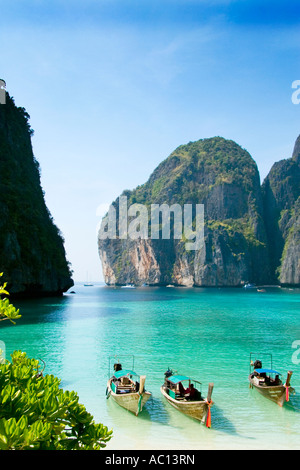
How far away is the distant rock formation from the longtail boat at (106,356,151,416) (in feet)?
123

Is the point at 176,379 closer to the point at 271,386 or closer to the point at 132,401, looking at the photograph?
the point at 132,401

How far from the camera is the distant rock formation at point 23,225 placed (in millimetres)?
52384

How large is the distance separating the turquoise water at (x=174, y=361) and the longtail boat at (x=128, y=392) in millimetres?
314

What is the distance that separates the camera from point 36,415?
14.3ft

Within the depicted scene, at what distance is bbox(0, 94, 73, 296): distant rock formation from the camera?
5238 cm

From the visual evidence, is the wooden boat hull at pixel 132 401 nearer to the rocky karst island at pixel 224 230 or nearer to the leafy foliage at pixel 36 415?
the leafy foliage at pixel 36 415

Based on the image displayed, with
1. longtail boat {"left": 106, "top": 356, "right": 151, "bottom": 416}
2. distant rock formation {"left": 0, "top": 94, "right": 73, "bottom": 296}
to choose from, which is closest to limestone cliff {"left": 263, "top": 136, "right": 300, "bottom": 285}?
distant rock formation {"left": 0, "top": 94, "right": 73, "bottom": 296}

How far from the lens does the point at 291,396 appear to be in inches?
616

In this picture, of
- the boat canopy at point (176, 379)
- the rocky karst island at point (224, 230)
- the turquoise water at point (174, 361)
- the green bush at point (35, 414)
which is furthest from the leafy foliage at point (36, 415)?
the rocky karst island at point (224, 230)

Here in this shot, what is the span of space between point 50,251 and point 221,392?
58569 millimetres

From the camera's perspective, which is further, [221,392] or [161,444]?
[221,392]

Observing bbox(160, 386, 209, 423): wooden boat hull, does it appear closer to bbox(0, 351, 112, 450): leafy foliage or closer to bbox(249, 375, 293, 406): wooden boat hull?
bbox(249, 375, 293, 406): wooden boat hull

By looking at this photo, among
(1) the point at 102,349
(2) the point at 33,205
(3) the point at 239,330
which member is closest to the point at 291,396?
(1) the point at 102,349

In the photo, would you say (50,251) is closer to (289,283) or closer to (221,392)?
(221,392)
